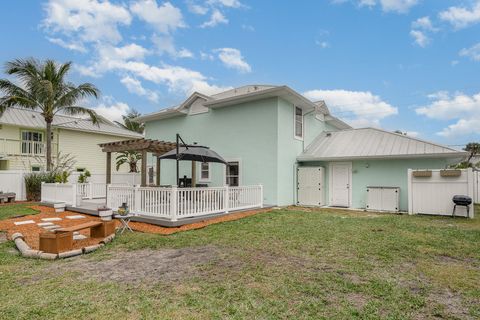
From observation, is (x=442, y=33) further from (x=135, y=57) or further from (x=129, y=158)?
(x=129, y=158)

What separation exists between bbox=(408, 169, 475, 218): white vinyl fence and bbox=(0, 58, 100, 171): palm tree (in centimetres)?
1855

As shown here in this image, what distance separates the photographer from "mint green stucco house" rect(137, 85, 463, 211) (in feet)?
40.3

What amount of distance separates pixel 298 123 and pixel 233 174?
4145 millimetres

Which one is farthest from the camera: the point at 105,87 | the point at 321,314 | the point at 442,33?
the point at 105,87

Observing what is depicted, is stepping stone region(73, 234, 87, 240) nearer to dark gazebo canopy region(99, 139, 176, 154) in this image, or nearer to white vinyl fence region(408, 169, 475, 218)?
dark gazebo canopy region(99, 139, 176, 154)

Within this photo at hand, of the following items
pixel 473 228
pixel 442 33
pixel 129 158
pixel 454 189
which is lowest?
pixel 473 228

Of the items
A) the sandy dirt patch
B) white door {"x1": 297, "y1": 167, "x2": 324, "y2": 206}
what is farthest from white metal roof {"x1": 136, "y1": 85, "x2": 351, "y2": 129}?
the sandy dirt patch

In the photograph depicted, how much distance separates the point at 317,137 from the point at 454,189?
7050 mm

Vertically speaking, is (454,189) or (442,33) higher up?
(442,33)

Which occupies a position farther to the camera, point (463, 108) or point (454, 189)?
point (463, 108)

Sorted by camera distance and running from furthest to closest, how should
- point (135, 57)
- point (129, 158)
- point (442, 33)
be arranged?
point (129, 158) → point (135, 57) → point (442, 33)

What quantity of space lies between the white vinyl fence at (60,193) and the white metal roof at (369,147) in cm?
1021

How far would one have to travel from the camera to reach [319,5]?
1262cm

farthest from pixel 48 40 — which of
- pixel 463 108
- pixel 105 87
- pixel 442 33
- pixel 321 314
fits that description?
pixel 463 108
